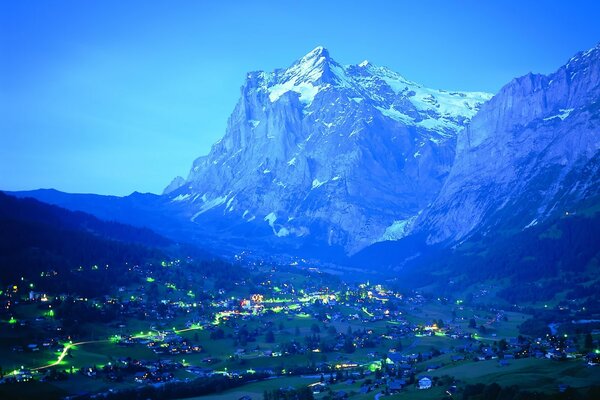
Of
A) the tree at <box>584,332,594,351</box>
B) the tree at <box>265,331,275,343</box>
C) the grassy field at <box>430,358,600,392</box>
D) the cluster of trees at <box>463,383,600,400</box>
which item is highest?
the tree at <box>265,331,275,343</box>

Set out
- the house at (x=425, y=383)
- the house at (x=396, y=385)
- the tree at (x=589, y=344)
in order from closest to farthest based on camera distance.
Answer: the house at (x=425, y=383) → the house at (x=396, y=385) → the tree at (x=589, y=344)

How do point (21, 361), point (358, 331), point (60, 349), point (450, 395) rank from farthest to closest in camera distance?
point (358, 331), point (60, 349), point (21, 361), point (450, 395)

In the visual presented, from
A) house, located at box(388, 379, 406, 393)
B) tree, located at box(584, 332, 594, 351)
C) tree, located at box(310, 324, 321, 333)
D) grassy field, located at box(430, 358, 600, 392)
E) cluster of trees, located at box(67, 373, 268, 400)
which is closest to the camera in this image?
grassy field, located at box(430, 358, 600, 392)

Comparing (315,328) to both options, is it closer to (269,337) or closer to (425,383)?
(269,337)

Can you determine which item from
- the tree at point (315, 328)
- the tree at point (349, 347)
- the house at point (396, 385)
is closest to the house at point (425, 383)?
the house at point (396, 385)

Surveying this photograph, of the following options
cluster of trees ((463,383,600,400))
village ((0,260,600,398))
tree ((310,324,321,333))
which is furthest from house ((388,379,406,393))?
tree ((310,324,321,333))

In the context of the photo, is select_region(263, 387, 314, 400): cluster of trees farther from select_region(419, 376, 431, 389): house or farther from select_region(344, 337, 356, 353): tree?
select_region(344, 337, 356, 353): tree

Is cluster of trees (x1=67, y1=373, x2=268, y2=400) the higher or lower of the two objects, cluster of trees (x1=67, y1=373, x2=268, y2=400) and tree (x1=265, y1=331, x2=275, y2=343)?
the lower

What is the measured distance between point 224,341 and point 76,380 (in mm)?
53975

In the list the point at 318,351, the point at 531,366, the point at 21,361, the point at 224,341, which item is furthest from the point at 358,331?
the point at 21,361

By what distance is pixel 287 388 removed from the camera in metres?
130

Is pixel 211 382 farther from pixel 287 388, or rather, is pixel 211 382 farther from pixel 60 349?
pixel 60 349

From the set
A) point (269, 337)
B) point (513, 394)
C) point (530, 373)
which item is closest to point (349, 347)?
point (269, 337)

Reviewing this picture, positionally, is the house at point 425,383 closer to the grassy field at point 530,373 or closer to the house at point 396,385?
the house at point 396,385
